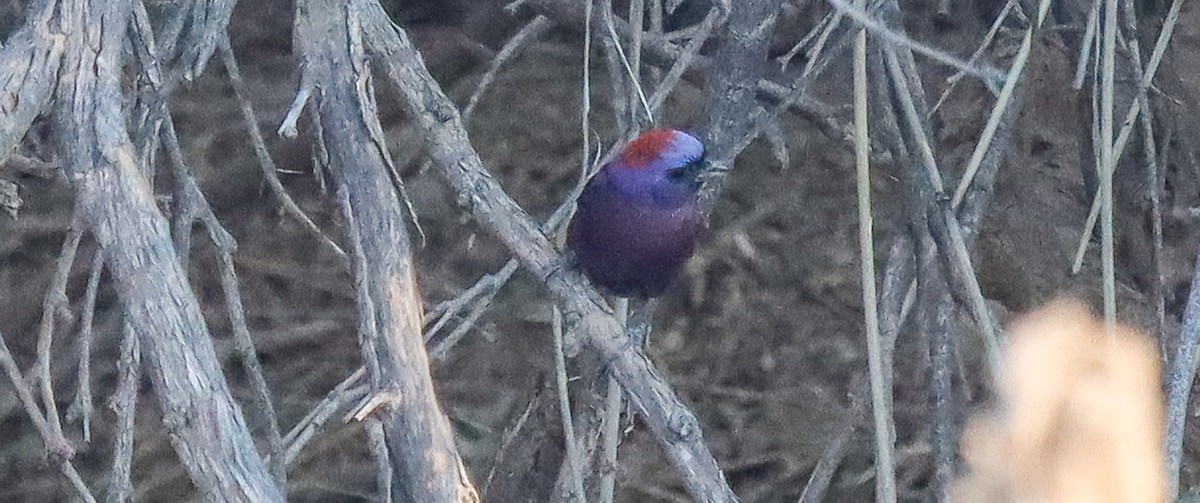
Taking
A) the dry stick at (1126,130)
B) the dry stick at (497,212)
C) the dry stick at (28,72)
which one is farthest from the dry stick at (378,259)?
the dry stick at (1126,130)

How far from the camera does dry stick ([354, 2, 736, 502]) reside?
1.21 m

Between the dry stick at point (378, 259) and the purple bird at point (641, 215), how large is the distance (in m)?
0.44

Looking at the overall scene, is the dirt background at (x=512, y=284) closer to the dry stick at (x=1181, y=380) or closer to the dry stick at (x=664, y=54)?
the dry stick at (x=664, y=54)

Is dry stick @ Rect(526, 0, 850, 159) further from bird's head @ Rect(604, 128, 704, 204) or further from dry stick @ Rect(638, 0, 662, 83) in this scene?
bird's head @ Rect(604, 128, 704, 204)

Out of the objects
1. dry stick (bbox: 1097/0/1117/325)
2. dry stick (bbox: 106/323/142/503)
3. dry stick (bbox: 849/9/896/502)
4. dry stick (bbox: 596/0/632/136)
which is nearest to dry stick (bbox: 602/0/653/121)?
dry stick (bbox: 596/0/632/136)

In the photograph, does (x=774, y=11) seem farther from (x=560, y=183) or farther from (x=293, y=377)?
(x=293, y=377)

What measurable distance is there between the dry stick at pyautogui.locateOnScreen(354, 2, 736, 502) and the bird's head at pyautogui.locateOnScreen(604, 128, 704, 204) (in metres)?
0.30

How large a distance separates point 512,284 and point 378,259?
1432mm

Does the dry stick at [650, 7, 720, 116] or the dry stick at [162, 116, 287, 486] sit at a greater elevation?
the dry stick at [650, 7, 720, 116]

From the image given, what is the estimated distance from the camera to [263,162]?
1688 millimetres

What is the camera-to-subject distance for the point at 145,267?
98 cm

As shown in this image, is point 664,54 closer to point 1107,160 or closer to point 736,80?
point 736,80

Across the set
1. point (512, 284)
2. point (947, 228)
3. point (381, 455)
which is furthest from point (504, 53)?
point (381, 455)

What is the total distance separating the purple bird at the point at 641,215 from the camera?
1.69m
